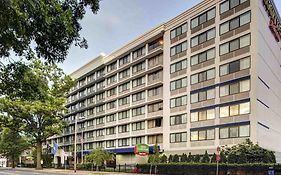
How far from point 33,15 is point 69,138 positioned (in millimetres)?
101143

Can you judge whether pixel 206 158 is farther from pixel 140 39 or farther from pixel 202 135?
pixel 140 39

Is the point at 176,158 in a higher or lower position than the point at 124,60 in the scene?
lower

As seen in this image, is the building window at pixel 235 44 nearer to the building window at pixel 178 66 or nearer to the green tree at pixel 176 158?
the building window at pixel 178 66

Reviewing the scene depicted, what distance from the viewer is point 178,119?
5897 cm

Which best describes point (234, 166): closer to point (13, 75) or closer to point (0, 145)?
point (13, 75)

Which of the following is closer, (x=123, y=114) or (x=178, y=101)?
(x=178, y=101)

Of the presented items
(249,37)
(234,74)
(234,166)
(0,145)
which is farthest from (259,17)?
(0,145)

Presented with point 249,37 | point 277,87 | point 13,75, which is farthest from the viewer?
point 277,87

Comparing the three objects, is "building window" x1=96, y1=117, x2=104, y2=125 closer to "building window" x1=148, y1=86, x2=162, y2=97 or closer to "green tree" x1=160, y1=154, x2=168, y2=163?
"building window" x1=148, y1=86, x2=162, y2=97

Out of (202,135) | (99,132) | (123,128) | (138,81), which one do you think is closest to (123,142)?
(123,128)

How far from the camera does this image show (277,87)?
58.2 m

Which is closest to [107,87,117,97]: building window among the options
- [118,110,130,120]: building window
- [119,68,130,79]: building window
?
[119,68,130,79]: building window

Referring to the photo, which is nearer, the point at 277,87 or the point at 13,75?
the point at 13,75

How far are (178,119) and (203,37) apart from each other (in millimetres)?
12776
